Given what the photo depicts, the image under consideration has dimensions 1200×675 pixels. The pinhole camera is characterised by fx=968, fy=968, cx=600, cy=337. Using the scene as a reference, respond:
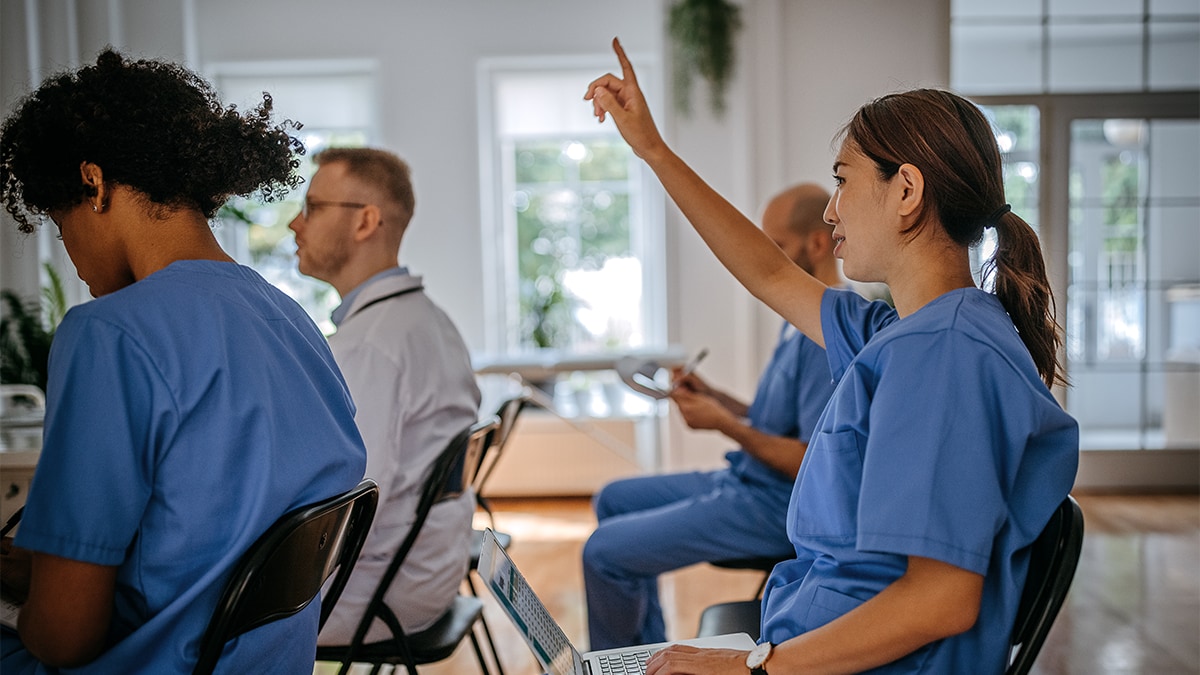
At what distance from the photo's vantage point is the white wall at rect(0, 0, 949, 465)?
16.0 feet

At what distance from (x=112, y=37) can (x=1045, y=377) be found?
5.22m

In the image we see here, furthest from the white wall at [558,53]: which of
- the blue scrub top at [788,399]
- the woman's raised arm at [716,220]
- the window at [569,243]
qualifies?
the woman's raised arm at [716,220]

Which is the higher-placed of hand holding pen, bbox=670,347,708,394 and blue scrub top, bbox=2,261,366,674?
blue scrub top, bbox=2,261,366,674

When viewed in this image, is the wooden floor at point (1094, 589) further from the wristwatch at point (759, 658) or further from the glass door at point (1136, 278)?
the wristwatch at point (759, 658)

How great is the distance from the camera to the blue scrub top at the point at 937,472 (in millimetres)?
935

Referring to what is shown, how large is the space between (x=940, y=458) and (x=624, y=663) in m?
0.48

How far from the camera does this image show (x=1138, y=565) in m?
3.71

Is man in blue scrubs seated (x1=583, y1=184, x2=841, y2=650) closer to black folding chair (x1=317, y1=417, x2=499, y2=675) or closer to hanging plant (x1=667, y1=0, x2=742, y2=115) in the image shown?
black folding chair (x1=317, y1=417, x2=499, y2=675)

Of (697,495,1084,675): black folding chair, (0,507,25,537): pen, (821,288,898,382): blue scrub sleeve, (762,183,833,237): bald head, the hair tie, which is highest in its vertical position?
(762,183,833,237): bald head

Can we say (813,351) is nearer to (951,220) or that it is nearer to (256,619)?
(951,220)

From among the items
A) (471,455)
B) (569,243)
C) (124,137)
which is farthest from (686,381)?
(569,243)

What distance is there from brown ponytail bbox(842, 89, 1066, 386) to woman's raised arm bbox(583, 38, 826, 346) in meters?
0.31

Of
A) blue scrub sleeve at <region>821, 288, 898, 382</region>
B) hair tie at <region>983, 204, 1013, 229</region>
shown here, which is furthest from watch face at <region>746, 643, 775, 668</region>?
hair tie at <region>983, 204, 1013, 229</region>

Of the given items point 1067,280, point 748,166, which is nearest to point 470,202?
point 748,166
